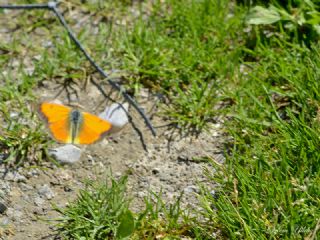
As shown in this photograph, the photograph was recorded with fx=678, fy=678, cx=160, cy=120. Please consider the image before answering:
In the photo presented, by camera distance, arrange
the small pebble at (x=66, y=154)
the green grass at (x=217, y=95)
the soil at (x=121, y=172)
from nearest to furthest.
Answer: the green grass at (x=217, y=95), the soil at (x=121, y=172), the small pebble at (x=66, y=154)

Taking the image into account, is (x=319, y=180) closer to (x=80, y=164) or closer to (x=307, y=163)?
(x=307, y=163)

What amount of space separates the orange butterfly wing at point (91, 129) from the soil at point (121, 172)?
0.13 ft

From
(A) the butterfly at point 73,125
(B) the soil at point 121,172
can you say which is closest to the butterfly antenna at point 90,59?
(B) the soil at point 121,172

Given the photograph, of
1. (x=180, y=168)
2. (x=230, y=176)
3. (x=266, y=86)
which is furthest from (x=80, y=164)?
(x=266, y=86)

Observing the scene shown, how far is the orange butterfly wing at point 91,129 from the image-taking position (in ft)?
12.0

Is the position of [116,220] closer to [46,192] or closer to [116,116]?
[46,192]

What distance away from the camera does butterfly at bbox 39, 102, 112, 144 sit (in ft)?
12.0

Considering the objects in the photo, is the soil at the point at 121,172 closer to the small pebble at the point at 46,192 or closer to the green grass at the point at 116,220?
the small pebble at the point at 46,192

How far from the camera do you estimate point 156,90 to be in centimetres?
393

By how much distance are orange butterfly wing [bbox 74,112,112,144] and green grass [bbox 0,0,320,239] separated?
8.9 inches

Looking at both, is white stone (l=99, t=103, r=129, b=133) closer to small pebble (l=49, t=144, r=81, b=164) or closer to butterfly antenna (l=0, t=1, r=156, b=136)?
butterfly antenna (l=0, t=1, r=156, b=136)

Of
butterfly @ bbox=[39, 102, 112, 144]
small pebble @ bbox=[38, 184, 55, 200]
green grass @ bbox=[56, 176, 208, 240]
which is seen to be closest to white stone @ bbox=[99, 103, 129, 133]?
butterfly @ bbox=[39, 102, 112, 144]

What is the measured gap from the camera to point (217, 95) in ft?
12.6

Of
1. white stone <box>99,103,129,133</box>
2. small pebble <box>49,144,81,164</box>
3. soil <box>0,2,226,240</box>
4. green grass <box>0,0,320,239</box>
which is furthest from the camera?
white stone <box>99,103,129,133</box>
